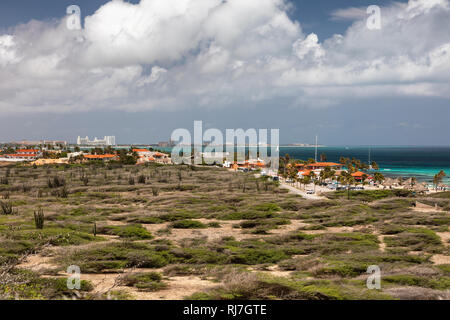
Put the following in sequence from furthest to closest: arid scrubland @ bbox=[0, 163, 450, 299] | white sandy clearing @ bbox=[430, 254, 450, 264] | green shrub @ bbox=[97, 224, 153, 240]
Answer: green shrub @ bbox=[97, 224, 153, 240], white sandy clearing @ bbox=[430, 254, 450, 264], arid scrubland @ bbox=[0, 163, 450, 299]

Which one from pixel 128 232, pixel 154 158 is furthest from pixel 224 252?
pixel 154 158

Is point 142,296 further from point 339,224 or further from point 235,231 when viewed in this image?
point 339,224

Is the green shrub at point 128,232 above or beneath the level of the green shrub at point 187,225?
above

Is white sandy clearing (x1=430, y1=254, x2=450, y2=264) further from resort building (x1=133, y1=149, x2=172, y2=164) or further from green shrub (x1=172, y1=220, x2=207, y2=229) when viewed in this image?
resort building (x1=133, y1=149, x2=172, y2=164)

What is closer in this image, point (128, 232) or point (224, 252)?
point (224, 252)
